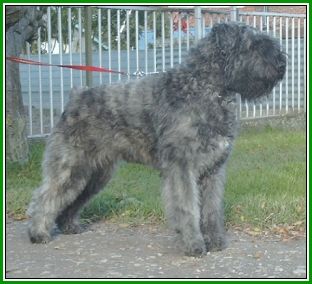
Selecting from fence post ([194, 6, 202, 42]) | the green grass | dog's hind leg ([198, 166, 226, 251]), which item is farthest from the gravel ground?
fence post ([194, 6, 202, 42])

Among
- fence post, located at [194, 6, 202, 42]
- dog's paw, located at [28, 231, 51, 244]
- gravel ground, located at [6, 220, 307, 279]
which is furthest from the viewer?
fence post, located at [194, 6, 202, 42]

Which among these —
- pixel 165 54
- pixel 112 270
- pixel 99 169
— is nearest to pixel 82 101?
pixel 99 169

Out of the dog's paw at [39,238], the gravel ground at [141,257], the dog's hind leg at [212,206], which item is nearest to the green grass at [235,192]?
the gravel ground at [141,257]

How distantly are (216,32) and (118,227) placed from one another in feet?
7.49

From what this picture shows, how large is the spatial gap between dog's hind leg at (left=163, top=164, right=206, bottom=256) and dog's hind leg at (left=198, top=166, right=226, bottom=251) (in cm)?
26

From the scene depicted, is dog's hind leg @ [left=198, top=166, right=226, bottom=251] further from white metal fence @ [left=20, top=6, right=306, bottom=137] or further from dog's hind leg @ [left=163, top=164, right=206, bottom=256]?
white metal fence @ [left=20, top=6, right=306, bottom=137]

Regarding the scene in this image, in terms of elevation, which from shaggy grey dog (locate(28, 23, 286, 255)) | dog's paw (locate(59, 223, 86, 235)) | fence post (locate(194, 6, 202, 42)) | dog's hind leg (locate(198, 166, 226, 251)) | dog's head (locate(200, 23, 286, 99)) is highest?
fence post (locate(194, 6, 202, 42))

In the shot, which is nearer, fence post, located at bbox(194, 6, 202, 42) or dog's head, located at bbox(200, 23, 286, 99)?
dog's head, located at bbox(200, 23, 286, 99)

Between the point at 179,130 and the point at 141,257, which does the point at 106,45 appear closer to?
the point at 179,130

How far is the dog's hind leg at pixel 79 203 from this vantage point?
259 inches

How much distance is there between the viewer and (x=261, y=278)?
5.23 m

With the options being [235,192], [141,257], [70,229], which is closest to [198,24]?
[235,192]

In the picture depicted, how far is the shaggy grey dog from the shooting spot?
565 cm

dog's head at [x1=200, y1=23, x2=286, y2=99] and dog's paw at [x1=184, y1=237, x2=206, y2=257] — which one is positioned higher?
dog's head at [x1=200, y1=23, x2=286, y2=99]
